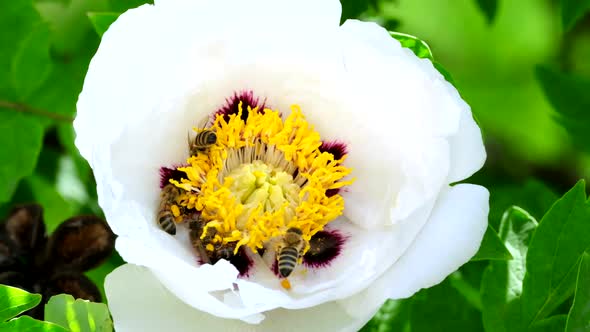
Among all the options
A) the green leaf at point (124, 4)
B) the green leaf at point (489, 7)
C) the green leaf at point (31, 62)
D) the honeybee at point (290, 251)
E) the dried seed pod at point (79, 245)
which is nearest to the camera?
the honeybee at point (290, 251)

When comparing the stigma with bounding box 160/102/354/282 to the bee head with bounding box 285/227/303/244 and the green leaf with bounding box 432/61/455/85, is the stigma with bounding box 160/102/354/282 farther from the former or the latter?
the green leaf with bounding box 432/61/455/85

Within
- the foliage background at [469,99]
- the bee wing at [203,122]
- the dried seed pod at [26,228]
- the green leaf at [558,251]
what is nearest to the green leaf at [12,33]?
the foliage background at [469,99]

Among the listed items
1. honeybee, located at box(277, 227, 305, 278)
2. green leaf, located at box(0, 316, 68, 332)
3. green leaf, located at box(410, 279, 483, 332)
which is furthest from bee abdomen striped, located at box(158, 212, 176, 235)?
green leaf, located at box(410, 279, 483, 332)

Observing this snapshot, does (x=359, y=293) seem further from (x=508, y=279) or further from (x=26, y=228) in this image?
(x=26, y=228)

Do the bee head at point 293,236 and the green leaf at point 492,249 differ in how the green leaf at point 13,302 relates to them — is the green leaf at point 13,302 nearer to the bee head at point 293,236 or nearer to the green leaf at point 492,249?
the bee head at point 293,236

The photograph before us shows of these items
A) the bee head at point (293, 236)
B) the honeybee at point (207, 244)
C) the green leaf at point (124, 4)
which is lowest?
the honeybee at point (207, 244)

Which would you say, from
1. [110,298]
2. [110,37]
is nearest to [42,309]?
[110,298]

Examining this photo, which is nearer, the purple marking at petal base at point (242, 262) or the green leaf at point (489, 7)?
the purple marking at petal base at point (242, 262)

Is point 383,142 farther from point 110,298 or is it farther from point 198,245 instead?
point 110,298
